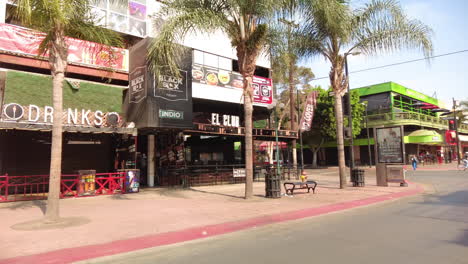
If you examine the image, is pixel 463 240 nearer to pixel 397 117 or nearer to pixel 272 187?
pixel 272 187

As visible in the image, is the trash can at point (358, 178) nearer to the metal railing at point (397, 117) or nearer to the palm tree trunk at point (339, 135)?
the palm tree trunk at point (339, 135)

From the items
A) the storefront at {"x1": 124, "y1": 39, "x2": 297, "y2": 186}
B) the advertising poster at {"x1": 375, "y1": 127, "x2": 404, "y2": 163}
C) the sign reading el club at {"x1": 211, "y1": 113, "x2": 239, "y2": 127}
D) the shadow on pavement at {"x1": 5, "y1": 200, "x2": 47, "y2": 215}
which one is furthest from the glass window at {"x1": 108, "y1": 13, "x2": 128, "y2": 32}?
the advertising poster at {"x1": 375, "y1": 127, "x2": 404, "y2": 163}

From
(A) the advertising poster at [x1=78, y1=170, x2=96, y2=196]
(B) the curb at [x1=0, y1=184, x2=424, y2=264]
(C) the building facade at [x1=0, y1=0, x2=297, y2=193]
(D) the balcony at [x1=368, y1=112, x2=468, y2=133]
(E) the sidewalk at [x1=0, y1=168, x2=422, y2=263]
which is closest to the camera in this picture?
(B) the curb at [x1=0, y1=184, x2=424, y2=264]

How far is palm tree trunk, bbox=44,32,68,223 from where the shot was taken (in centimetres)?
826

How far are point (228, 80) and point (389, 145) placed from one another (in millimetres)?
10594

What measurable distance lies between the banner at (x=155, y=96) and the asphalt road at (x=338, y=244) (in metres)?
8.68

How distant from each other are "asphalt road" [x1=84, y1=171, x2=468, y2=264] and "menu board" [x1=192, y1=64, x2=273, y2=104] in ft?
41.2

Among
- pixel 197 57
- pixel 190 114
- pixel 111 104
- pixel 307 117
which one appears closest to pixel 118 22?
pixel 197 57

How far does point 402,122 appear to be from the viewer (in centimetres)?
4188

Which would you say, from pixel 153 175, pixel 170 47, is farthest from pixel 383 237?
pixel 153 175

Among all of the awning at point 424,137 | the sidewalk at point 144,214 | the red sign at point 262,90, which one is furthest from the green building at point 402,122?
the sidewalk at point 144,214

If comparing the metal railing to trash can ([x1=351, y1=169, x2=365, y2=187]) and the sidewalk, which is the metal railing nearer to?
trash can ([x1=351, y1=169, x2=365, y2=187])

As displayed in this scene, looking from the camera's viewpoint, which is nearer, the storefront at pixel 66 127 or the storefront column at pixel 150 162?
the storefront at pixel 66 127

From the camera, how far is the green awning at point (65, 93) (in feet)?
41.6
